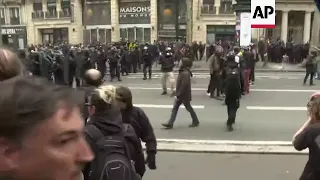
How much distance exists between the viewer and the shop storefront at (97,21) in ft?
148

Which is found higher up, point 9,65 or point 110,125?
point 9,65

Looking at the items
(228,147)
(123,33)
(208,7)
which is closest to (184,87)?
(228,147)

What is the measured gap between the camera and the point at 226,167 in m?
6.30

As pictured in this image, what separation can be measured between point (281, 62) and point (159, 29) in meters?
19.9

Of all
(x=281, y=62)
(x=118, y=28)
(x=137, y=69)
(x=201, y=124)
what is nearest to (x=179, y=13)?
(x=118, y=28)

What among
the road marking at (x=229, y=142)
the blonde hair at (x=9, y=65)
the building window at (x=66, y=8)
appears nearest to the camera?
the blonde hair at (x=9, y=65)

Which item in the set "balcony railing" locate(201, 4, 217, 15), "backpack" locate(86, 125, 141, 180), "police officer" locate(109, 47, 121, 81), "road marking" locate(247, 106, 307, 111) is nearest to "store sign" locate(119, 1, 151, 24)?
"balcony railing" locate(201, 4, 217, 15)

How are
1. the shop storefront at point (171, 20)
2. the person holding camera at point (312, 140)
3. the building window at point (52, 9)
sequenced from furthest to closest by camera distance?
the building window at point (52, 9) < the shop storefront at point (171, 20) < the person holding camera at point (312, 140)

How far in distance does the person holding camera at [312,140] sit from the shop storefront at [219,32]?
37.7 m

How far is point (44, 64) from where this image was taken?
46.4ft

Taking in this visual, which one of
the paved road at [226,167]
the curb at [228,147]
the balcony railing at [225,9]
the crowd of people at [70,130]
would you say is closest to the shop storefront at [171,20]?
the balcony railing at [225,9]

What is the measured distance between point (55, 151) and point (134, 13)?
145ft

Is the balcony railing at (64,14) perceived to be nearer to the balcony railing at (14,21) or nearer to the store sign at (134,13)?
the balcony railing at (14,21)

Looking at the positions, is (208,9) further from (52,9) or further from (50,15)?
(50,15)
